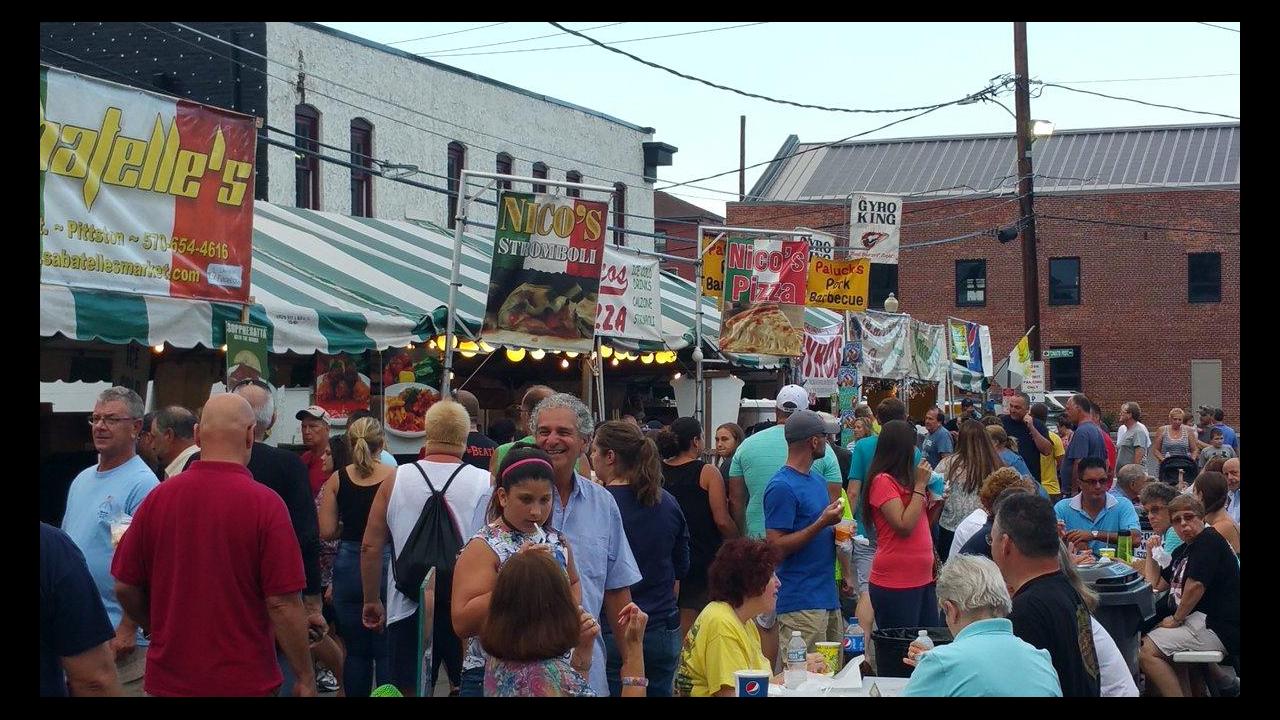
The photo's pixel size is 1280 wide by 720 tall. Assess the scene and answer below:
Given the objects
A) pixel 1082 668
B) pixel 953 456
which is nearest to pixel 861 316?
pixel 953 456

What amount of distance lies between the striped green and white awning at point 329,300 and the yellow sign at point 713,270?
84cm

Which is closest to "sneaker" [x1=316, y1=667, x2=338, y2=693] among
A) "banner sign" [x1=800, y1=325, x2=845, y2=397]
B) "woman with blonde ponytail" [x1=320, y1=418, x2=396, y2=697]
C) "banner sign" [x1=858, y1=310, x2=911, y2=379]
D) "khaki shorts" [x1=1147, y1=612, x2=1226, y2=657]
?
"woman with blonde ponytail" [x1=320, y1=418, x2=396, y2=697]

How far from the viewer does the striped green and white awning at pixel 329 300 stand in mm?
9297

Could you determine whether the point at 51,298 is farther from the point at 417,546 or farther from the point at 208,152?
the point at 417,546

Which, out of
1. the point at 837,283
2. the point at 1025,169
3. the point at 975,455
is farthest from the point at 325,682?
the point at 1025,169

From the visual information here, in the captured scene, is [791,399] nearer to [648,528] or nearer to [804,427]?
[804,427]

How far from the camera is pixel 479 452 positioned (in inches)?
359

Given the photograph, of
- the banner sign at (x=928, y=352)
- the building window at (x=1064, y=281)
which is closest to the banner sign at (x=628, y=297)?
the banner sign at (x=928, y=352)

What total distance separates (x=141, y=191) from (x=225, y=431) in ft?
14.5

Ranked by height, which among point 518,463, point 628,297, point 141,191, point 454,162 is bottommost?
point 518,463

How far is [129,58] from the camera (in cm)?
2070

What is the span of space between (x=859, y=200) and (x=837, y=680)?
40.1 feet

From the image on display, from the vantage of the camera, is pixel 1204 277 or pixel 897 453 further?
pixel 1204 277

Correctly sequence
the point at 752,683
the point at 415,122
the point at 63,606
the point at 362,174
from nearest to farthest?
the point at 63,606, the point at 752,683, the point at 362,174, the point at 415,122
